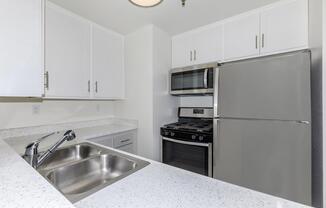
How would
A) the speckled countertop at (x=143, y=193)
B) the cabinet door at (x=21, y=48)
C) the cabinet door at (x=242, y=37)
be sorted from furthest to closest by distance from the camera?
the cabinet door at (x=242, y=37)
the cabinet door at (x=21, y=48)
the speckled countertop at (x=143, y=193)

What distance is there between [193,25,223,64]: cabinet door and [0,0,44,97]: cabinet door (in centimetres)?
174

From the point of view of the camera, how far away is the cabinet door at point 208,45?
6.75 feet

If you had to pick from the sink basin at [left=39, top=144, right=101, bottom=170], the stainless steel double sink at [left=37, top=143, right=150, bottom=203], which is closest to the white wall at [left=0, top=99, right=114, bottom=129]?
the sink basin at [left=39, top=144, right=101, bottom=170]

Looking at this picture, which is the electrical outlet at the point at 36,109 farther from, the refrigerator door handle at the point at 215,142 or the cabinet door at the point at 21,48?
the refrigerator door handle at the point at 215,142

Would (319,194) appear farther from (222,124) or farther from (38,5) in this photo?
(38,5)

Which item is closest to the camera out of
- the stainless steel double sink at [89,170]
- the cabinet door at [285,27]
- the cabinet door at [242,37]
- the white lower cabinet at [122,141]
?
the stainless steel double sink at [89,170]

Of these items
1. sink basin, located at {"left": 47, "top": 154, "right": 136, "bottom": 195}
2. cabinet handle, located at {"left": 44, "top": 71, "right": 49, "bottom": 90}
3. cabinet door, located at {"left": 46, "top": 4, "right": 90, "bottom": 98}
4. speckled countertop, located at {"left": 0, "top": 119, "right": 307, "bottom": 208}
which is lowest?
sink basin, located at {"left": 47, "top": 154, "right": 136, "bottom": 195}

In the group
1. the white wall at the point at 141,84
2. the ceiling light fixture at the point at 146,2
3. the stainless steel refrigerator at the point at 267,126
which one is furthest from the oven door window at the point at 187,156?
the ceiling light fixture at the point at 146,2

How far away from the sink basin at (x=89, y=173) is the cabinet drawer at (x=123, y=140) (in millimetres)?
875

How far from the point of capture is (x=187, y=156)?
1.92 meters

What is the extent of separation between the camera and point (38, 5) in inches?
49.6

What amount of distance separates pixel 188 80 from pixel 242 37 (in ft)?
2.62

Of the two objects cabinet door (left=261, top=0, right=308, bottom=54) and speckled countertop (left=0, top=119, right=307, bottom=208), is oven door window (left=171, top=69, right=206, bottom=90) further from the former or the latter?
speckled countertop (left=0, top=119, right=307, bottom=208)

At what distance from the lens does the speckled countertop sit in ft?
1.61
